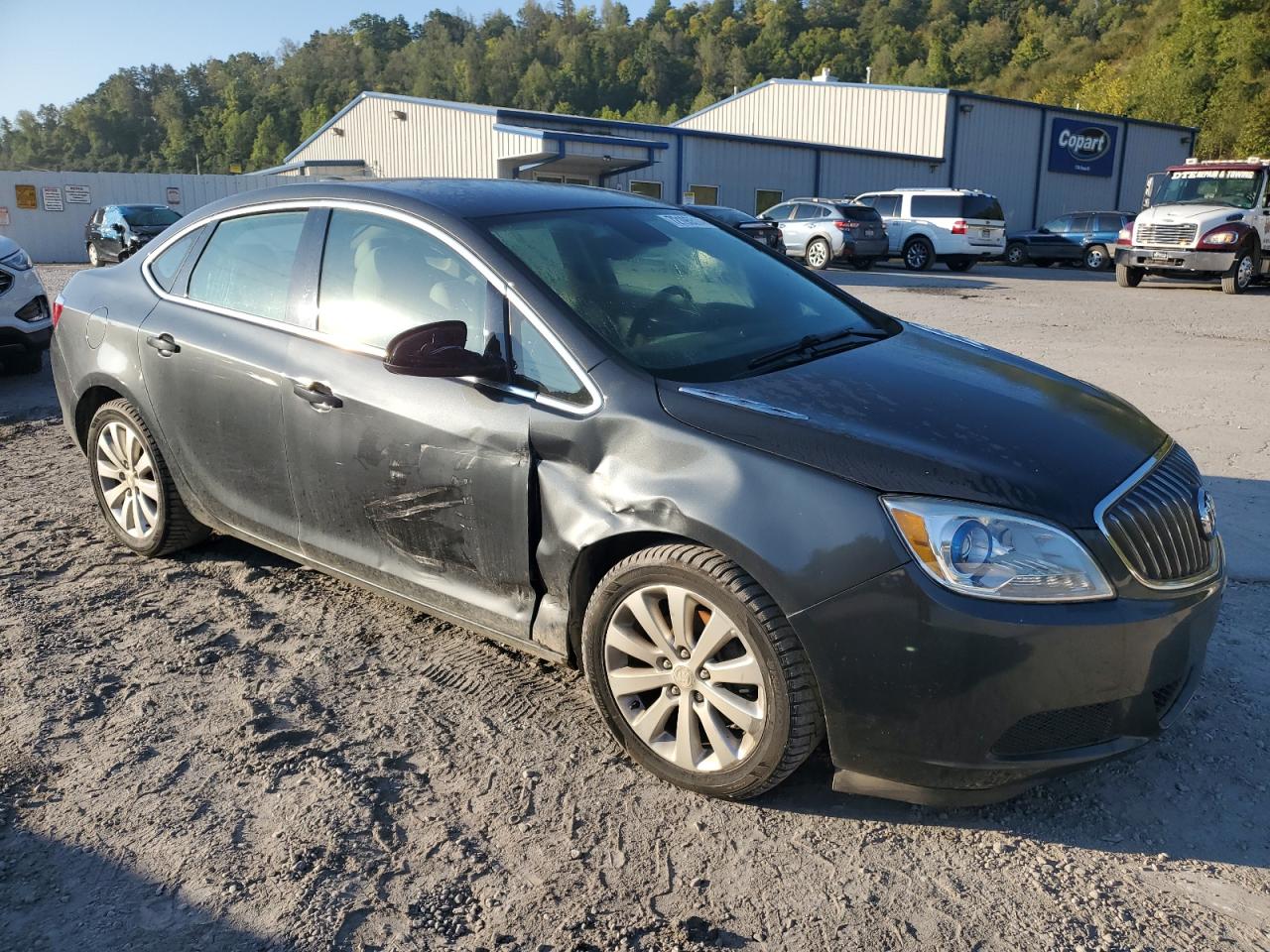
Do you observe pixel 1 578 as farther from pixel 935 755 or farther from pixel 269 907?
pixel 935 755

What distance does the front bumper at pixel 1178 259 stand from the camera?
61.8 ft

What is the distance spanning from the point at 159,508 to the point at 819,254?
21.3 m

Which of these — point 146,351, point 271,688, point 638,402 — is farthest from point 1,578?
point 638,402

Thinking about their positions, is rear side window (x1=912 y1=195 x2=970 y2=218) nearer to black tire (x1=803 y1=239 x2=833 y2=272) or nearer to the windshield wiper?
black tire (x1=803 y1=239 x2=833 y2=272)

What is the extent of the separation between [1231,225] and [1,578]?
20419 millimetres

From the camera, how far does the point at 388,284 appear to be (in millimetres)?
3555

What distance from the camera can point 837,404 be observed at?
9.44ft

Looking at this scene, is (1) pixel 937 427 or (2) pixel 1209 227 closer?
(1) pixel 937 427

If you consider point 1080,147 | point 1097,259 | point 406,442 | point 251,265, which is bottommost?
point 1097,259

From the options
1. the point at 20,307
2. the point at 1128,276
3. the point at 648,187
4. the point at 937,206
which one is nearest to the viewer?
the point at 20,307

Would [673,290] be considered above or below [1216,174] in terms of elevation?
below

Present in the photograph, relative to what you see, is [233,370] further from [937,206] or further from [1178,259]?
[937,206]

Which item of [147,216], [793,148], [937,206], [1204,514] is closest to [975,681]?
[1204,514]

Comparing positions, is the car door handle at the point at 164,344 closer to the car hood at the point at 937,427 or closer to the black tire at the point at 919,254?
the car hood at the point at 937,427
